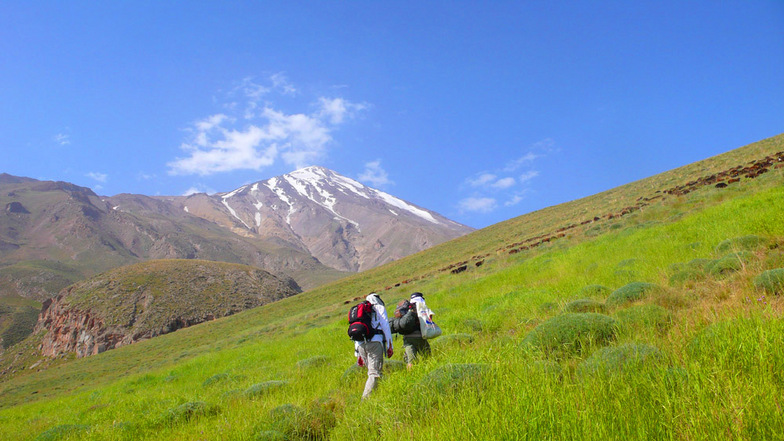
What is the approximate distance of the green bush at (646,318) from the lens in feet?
15.0

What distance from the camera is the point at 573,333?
192 inches

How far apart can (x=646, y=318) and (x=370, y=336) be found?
12.5 ft

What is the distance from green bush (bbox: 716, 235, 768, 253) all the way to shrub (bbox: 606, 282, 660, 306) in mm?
2639

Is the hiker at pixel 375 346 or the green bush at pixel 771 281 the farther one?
the hiker at pixel 375 346

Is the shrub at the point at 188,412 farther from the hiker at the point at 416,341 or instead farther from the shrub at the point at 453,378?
the shrub at the point at 453,378

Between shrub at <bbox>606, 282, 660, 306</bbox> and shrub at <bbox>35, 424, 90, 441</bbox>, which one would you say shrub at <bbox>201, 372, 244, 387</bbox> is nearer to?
shrub at <bbox>35, 424, 90, 441</bbox>

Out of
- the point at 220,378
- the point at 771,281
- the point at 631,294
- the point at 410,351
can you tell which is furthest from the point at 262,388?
the point at 771,281

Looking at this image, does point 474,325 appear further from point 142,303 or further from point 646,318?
point 142,303

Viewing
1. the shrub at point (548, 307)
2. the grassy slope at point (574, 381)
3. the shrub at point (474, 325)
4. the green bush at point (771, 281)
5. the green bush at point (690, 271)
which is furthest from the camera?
the shrub at point (474, 325)

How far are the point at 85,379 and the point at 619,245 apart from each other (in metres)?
46.1

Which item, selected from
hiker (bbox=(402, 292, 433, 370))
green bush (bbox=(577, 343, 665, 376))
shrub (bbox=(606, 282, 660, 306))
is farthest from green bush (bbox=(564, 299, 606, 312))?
green bush (bbox=(577, 343, 665, 376))

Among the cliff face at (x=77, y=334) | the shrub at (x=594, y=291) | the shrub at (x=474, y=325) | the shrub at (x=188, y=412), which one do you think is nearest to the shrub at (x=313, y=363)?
the shrub at (x=188, y=412)

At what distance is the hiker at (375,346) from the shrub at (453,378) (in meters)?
1.69

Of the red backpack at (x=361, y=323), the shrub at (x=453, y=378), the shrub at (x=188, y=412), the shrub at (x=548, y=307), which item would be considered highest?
the red backpack at (x=361, y=323)
